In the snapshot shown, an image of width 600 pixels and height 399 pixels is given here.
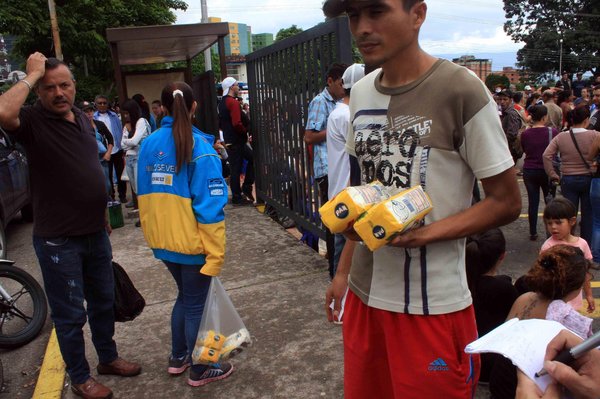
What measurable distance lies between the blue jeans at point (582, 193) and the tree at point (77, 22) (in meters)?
23.1

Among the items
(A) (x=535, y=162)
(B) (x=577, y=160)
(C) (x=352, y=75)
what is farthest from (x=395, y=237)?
(A) (x=535, y=162)

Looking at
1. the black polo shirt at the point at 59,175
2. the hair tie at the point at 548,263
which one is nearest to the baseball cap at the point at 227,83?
the black polo shirt at the point at 59,175

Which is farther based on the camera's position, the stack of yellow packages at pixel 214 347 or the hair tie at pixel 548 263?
the stack of yellow packages at pixel 214 347

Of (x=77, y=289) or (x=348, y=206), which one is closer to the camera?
(x=348, y=206)

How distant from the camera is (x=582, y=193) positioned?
573cm

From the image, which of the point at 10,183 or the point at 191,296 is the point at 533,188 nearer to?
the point at 191,296

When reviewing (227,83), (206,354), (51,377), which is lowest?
(51,377)

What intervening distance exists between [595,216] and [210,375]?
438cm

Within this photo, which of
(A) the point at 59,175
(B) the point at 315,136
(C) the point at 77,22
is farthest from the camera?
(C) the point at 77,22

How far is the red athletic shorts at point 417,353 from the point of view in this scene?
1675mm

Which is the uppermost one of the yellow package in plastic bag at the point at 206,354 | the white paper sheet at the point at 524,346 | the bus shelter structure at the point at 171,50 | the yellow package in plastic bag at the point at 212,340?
the bus shelter structure at the point at 171,50

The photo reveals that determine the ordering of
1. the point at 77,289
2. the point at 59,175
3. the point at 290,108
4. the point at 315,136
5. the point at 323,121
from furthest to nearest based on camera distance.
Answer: the point at 290,108, the point at 315,136, the point at 323,121, the point at 77,289, the point at 59,175

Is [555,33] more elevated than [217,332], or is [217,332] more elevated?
[555,33]

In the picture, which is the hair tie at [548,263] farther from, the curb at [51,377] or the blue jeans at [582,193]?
the blue jeans at [582,193]
